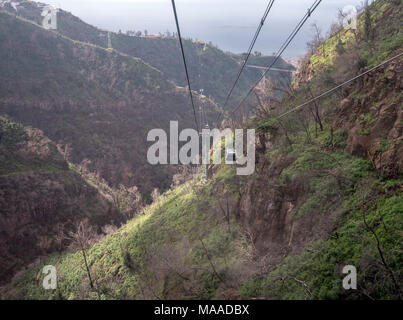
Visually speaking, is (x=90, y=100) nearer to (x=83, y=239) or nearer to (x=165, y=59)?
(x=83, y=239)

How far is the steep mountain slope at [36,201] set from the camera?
171 ft

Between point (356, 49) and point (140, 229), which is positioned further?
point (140, 229)

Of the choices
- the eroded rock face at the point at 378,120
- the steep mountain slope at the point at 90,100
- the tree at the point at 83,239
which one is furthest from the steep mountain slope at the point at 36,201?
Result: the eroded rock face at the point at 378,120

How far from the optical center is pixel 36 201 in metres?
57.0

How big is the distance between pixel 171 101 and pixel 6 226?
91.0 meters

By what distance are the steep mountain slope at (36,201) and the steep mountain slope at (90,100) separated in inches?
804

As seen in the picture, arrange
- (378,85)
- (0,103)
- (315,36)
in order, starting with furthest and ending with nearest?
(0,103)
(315,36)
(378,85)

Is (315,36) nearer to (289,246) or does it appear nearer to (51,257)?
(289,246)

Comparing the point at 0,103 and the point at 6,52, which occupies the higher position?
the point at 6,52

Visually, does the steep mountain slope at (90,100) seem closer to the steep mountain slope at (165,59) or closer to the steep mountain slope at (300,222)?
the steep mountain slope at (165,59)

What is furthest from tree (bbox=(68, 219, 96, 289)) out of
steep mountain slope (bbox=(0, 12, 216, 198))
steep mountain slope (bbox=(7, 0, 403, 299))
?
steep mountain slope (bbox=(0, 12, 216, 198))

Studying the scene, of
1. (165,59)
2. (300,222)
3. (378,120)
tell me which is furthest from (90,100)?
(378,120)
